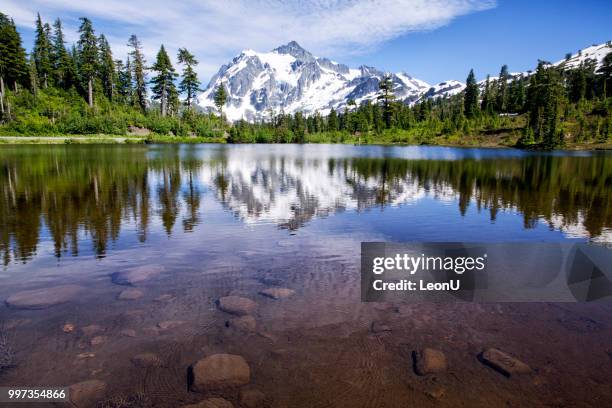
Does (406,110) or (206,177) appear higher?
(406,110)

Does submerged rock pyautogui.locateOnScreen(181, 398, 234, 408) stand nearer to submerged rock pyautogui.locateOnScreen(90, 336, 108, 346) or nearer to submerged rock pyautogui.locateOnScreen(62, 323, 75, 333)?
submerged rock pyautogui.locateOnScreen(90, 336, 108, 346)

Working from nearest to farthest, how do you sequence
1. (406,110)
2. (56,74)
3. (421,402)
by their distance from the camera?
(421,402) → (56,74) → (406,110)

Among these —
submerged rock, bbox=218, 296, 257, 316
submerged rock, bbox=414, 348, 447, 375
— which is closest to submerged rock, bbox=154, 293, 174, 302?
submerged rock, bbox=218, 296, 257, 316

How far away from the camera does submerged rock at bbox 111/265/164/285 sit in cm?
1009

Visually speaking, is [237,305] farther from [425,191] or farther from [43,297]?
[425,191]

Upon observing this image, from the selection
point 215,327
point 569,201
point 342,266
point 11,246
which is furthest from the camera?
point 569,201

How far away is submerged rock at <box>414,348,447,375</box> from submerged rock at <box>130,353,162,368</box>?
472cm

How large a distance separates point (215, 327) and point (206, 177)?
25751 millimetres

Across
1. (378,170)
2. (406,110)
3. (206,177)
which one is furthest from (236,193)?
(406,110)

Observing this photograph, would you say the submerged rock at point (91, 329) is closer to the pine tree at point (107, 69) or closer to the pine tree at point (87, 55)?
the pine tree at point (87, 55)

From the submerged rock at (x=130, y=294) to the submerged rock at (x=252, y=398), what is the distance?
461 cm

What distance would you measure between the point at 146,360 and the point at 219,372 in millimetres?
1478

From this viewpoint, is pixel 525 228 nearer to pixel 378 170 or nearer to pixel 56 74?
pixel 378 170

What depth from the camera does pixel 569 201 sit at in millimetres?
22469
